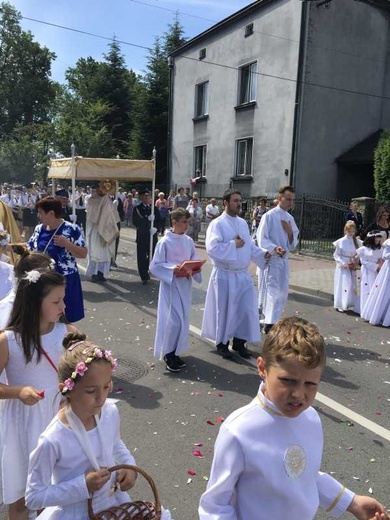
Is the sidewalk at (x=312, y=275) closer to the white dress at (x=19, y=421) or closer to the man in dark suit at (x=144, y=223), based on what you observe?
the man in dark suit at (x=144, y=223)

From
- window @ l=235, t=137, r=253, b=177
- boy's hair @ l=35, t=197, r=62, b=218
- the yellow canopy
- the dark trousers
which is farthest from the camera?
window @ l=235, t=137, r=253, b=177

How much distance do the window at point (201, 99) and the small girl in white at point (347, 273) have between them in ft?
56.5

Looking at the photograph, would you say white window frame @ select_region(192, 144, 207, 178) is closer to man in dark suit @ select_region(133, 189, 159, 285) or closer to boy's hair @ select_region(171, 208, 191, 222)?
man in dark suit @ select_region(133, 189, 159, 285)

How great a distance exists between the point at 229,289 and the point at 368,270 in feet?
12.2

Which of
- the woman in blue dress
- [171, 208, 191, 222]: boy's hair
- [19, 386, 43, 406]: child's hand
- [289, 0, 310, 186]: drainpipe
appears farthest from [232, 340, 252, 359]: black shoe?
[289, 0, 310, 186]: drainpipe

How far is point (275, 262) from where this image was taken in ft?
23.9

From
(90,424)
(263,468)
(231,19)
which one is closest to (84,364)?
(90,424)

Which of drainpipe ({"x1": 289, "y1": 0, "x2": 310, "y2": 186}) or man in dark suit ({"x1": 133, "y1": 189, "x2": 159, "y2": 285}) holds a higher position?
drainpipe ({"x1": 289, "y1": 0, "x2": 310, "y2": 186})

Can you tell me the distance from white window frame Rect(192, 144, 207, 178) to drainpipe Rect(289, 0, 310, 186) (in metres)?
6.73

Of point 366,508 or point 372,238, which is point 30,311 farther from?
point 372,238

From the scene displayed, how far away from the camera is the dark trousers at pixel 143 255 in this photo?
10.9 m

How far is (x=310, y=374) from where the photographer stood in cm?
170

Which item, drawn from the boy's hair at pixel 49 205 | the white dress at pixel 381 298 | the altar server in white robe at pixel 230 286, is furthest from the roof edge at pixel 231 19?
the boy's hair at pixel 49 205

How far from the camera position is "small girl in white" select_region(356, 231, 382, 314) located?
339 inches
